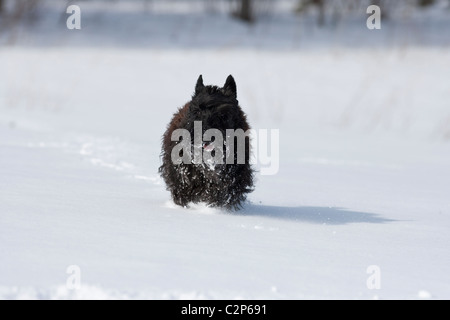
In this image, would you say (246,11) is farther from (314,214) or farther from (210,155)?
(210,155)

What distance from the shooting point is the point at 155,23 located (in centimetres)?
2380

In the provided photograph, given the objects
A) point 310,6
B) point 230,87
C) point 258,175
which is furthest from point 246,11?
point 230,87

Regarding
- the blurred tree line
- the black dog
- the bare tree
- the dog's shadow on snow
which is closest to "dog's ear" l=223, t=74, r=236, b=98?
the black dog

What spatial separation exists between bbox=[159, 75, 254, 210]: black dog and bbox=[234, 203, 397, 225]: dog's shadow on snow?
232 mm

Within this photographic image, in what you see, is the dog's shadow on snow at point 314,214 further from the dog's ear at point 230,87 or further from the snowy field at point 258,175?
the dog's ear at point 230,87

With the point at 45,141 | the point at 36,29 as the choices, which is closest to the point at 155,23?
the point at 36,29

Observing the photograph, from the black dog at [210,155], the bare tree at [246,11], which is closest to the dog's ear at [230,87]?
the black dog at [210,155]

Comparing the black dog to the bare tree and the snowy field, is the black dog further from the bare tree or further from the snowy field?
the bare tree

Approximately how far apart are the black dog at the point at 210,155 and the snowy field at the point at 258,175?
0.46 feet

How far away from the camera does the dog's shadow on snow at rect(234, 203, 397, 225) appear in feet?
19.6

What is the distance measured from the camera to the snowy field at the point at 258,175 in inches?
165

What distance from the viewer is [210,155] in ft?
18.9

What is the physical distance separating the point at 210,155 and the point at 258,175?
8.70 ft

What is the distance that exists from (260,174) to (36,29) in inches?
580
